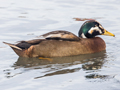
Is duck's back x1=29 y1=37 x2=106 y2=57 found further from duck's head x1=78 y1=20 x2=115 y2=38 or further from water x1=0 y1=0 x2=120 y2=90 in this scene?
duck's head x1=78 y1=20 x2=115 y2=38

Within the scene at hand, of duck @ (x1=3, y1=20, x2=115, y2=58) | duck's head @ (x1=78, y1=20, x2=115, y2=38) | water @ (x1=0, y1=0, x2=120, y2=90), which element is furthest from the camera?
duck's head @ (x1=78, y1=20, x2=115, y2=38)

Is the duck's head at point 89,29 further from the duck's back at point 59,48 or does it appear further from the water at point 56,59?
the water at point 56,59

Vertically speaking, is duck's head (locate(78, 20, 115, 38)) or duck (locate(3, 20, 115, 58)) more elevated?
duck's head (locate(78, 20, 115, 38))

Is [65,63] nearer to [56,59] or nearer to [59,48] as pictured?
[56,59]

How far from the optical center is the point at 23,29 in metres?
11.0

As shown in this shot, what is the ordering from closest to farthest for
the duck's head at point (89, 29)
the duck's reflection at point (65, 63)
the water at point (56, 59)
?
the water at point (56, 59) → the duck's reflection at point (65, 63) → the duck's head at point (89, 29)

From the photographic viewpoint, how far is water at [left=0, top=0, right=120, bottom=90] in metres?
6.25

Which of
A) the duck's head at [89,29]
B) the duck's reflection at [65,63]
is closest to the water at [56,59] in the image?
the duck's reflection at [65,63]

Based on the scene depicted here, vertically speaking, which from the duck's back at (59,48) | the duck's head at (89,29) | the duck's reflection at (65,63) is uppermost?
the duck's head at (89,29)

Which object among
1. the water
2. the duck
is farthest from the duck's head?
the water

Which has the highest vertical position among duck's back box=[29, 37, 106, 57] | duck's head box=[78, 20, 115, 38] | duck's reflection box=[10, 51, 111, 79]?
duck's head box=[78, 20, 115, 38]

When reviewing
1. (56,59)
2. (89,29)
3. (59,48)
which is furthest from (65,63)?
(89,29)

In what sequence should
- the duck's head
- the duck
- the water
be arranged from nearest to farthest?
the water < the duck < the duck's head

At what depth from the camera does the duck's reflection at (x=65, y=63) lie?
7168 millimetres
